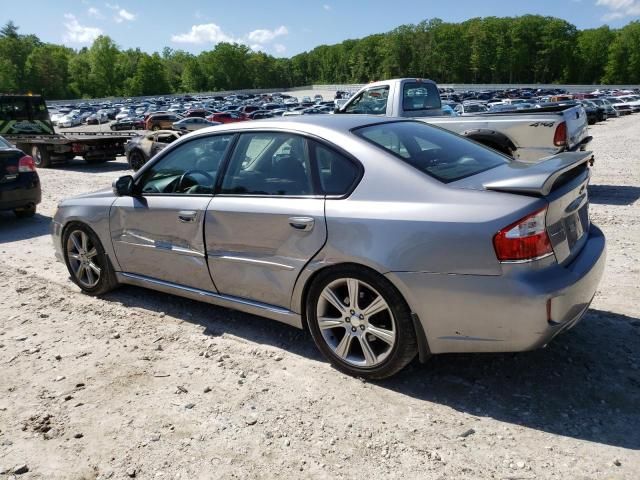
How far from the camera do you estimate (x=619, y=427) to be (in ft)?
9.10

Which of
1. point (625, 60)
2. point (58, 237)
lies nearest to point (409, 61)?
point (625, 60)

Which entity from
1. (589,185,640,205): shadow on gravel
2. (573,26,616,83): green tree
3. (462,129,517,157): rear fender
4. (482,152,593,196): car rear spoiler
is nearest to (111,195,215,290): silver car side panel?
(482,152,593,196): car rear spoiler

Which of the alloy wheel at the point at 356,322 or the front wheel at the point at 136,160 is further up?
the alloy wheel at the point at 356,322

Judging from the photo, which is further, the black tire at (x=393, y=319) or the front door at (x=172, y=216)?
the front door at (x=172, y=216)

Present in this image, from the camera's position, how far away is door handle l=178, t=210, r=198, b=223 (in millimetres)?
3969

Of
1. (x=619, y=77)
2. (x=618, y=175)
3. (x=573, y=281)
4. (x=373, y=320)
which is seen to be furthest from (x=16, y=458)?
(x=619, y=77)

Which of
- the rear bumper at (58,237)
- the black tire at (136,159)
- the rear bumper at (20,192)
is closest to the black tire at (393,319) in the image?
the rear bumper at (58,237)

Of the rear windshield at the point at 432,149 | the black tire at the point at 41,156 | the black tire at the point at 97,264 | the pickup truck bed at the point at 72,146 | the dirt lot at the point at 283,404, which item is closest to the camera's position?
the dirt lot at the point at 283,404

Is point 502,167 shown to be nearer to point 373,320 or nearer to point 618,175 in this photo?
point 373,320

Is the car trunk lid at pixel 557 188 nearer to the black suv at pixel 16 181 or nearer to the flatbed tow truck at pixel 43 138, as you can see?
the black suv at pixel 16 181

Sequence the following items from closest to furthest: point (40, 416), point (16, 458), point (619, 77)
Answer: point (16, 458), point (40, 416), point (619, 77)

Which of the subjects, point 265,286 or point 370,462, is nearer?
point 370,462

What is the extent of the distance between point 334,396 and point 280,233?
3.58 feet

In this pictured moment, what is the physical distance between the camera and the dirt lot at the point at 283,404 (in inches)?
104
